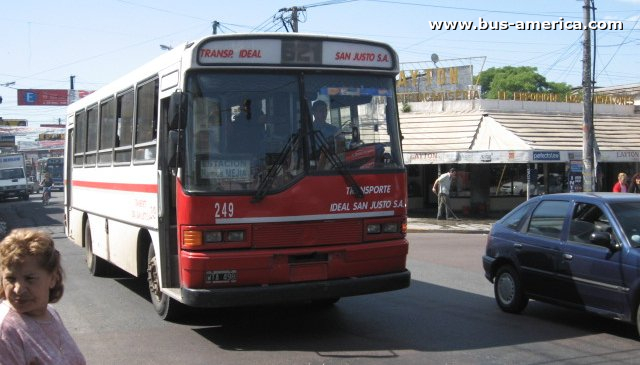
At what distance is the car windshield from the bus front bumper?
96.2 inches

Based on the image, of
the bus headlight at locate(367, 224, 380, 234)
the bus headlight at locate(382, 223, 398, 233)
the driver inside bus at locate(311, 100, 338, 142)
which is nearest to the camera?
the driver inside bus at locate(311, 100, 338, 142)

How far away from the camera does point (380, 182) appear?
7.84 meters

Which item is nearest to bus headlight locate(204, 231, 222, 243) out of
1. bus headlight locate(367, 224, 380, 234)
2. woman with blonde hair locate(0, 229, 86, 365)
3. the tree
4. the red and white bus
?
the red and white bus

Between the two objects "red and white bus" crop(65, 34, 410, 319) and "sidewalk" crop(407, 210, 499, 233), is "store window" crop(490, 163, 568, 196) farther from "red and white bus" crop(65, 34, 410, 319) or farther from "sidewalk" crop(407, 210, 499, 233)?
"red and white bus" crop(65, 34, 410, 319)

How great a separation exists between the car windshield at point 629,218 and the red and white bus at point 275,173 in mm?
2317

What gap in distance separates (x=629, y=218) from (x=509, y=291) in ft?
6.14

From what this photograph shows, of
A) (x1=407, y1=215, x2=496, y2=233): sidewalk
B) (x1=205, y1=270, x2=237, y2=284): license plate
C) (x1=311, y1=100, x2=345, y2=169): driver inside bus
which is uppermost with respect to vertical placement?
(x1=311, y1=100, x2=345, y2=169): driver inside bus

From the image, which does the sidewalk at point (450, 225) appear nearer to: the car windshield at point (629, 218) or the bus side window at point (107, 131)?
the bus side window at point (107, 131)

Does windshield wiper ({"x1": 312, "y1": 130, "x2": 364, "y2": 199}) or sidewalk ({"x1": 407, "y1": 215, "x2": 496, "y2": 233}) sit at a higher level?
windshield wiper ({"x1": 312, "y1": 130, "x2": 364, "y2": 199})

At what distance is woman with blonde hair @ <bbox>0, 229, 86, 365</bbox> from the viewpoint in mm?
2826

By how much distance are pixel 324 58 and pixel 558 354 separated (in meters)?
3.84

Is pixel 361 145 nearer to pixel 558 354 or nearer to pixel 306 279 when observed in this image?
pixel 306 279

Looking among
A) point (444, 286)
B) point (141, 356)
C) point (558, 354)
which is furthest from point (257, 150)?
point (444, 286)

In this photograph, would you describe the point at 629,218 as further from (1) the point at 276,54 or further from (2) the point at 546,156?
(2) the point at 546,156
